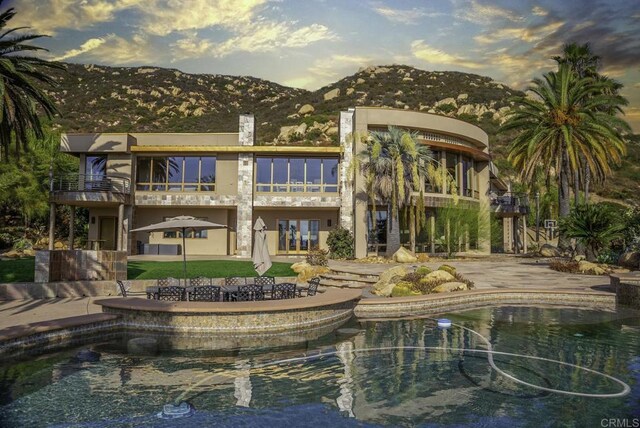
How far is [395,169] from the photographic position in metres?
23.2

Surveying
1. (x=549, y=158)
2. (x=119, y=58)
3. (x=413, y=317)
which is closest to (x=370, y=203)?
(x=549, y=158)

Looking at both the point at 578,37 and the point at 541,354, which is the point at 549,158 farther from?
the point at 541,354

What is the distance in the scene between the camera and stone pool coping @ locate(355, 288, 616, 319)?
37.6 ft

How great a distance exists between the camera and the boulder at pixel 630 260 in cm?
1785

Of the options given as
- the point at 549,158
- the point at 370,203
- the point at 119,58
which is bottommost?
the point at 370,203

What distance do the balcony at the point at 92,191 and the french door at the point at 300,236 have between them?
9.66m

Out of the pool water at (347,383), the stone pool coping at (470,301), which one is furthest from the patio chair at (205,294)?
the stone pool coping at (470,301)

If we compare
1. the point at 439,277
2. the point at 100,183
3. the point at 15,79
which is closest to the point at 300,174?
the point at 100,183

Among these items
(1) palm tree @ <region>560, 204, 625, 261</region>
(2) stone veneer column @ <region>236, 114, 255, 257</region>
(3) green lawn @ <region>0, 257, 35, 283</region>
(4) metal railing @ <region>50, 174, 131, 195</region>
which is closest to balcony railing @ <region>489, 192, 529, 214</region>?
(1) palm tree @ <region>560, 204, 625, 261</region>

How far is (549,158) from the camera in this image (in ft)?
77.5

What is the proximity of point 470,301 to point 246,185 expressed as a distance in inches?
672

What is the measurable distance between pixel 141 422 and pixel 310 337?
462cm

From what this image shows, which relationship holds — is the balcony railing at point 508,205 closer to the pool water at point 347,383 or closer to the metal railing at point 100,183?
the pool water at point 347,383

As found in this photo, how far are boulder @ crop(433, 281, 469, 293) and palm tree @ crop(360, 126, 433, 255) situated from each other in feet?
32.1
